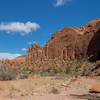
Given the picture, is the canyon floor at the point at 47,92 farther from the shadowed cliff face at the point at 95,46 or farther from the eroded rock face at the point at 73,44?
the shadowed cliff face at the point at 95,46

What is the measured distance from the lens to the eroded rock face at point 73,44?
2889 centimetres

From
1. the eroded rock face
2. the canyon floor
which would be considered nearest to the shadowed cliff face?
the eroded rock face

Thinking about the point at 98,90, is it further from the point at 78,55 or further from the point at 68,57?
the point at 68,57

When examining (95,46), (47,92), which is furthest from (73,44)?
(47,92)

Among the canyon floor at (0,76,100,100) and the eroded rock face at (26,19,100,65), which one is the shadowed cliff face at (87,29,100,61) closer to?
the eroded rock face at (26,19,100,65)

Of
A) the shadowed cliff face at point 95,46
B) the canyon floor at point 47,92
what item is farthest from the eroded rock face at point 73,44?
the canyon floor at point 47,92

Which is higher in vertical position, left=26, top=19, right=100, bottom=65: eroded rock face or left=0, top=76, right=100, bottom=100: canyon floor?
left=26, top=19, right=100, bottom=65: eroded rock face

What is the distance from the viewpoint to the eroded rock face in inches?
1137

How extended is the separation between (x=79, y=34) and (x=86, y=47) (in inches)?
166

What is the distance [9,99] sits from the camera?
491 centimetres

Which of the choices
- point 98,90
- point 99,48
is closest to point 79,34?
point 99,48

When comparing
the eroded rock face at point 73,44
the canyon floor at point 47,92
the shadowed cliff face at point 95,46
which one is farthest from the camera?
the eroded rock face at point 73,44

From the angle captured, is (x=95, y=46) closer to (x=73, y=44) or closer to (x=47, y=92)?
(x=73, y=44)

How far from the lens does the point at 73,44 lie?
1325 inches
